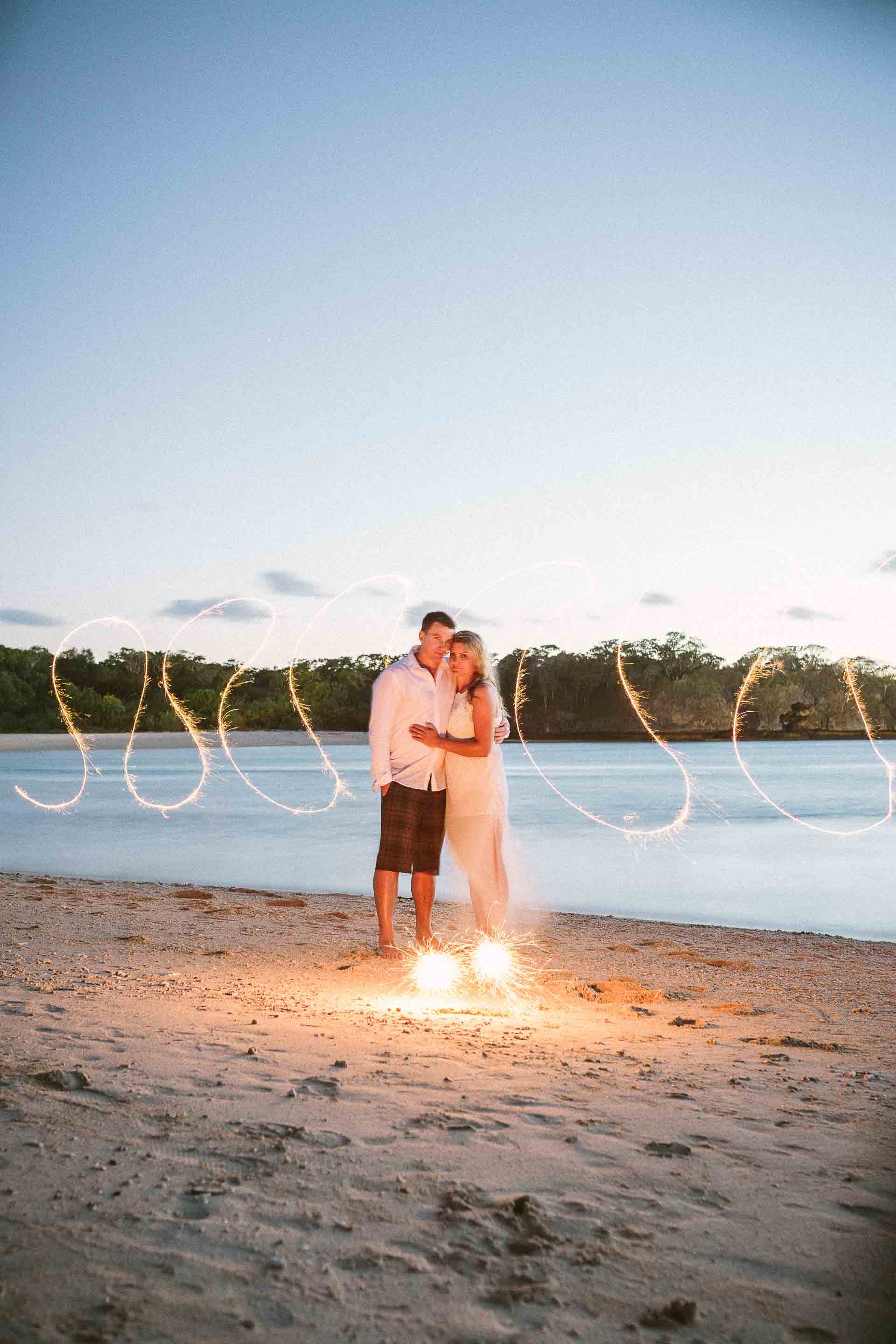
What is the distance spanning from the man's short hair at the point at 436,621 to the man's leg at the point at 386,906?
5.24 ft

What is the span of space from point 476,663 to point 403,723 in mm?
642

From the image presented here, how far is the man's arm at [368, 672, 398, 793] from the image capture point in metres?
6.55

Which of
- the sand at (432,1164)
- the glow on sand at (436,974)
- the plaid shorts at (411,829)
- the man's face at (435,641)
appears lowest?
the sand at (432,1164)

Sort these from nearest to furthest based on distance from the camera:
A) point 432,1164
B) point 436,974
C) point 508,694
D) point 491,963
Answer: point 432,1164 < point 436,974 < point 491,963 < point 508,694

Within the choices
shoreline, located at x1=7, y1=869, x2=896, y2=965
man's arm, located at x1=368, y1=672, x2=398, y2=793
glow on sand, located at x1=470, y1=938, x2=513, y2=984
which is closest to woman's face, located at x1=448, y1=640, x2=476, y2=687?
man's arm, located at x1=368, y1=672, x2=398, y2=793

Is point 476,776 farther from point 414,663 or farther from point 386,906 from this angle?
point 386,906

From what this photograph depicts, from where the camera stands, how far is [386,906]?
6.71 metres

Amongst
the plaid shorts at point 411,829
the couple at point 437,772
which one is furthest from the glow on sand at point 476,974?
the plaid shorts at point 411,829

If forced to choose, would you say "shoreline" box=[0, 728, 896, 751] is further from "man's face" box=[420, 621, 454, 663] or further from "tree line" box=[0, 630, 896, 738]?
"man's face" box=[420, 621, 454, 663]

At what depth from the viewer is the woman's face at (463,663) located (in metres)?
6.33

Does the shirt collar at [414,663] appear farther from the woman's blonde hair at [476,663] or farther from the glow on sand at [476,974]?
the glow on sand at [476,974]

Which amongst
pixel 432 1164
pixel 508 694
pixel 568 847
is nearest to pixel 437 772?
pixel 432 1164

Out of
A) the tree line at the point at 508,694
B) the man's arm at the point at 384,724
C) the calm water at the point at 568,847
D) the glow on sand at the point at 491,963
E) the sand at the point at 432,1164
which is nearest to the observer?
the sand at the point at 432,1164

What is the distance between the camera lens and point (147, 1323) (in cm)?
221
